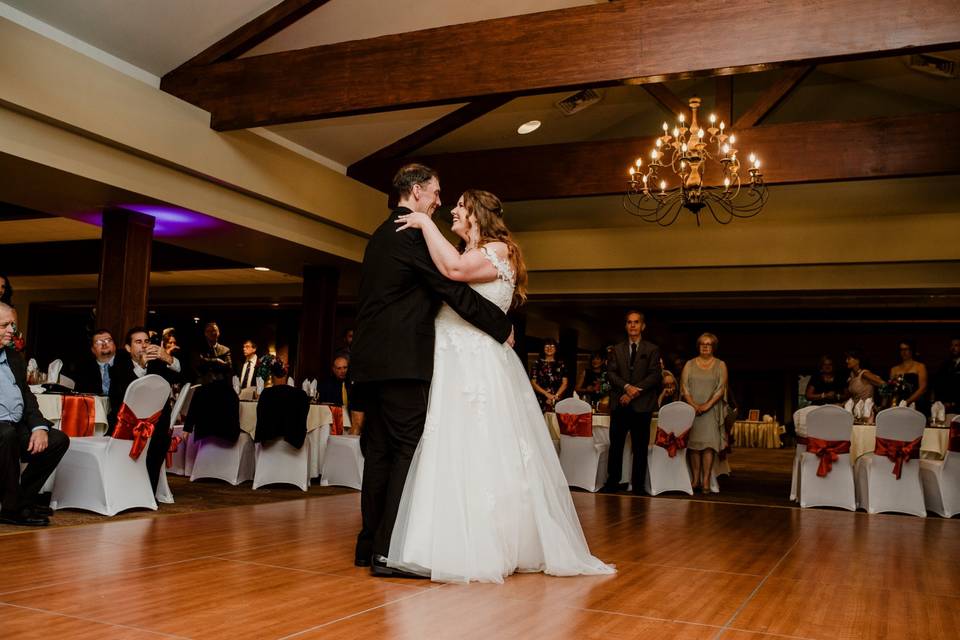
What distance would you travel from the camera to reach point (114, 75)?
6547 millimetres

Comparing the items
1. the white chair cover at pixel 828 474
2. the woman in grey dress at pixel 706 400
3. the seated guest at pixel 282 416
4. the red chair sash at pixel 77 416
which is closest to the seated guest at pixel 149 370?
the red chair sash at pixel 77 416

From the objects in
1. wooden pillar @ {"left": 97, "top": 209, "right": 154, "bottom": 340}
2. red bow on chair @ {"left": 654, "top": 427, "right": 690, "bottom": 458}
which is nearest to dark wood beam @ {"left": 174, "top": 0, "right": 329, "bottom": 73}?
wooden pillar @ {"left": 97, "top": 209, "right": 154, "bottom": 340}

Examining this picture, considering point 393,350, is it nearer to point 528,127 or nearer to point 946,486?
point 946,486

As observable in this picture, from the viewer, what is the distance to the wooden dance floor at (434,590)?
247 cm

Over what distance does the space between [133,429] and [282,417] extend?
2.03 m

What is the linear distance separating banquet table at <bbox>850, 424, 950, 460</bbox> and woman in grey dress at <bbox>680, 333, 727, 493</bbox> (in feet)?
4.00

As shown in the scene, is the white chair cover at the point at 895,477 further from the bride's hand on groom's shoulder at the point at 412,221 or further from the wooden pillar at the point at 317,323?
the wooden pillar at the point at 317,323

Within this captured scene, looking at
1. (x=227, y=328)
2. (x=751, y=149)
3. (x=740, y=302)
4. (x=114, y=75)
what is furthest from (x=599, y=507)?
(x=227, y=328)

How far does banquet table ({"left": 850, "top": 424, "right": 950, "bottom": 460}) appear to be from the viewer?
6.81 meters

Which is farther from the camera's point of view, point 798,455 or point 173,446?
point 173,446

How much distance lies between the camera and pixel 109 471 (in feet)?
16.5

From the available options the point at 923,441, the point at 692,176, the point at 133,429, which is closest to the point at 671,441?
the point at 923,441

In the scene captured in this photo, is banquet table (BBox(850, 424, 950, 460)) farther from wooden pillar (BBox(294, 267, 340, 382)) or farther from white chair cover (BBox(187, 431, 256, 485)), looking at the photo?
wooden pillar (BBox(294, 267, 340, 382))

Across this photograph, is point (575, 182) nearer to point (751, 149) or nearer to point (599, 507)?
point (751, 149)
